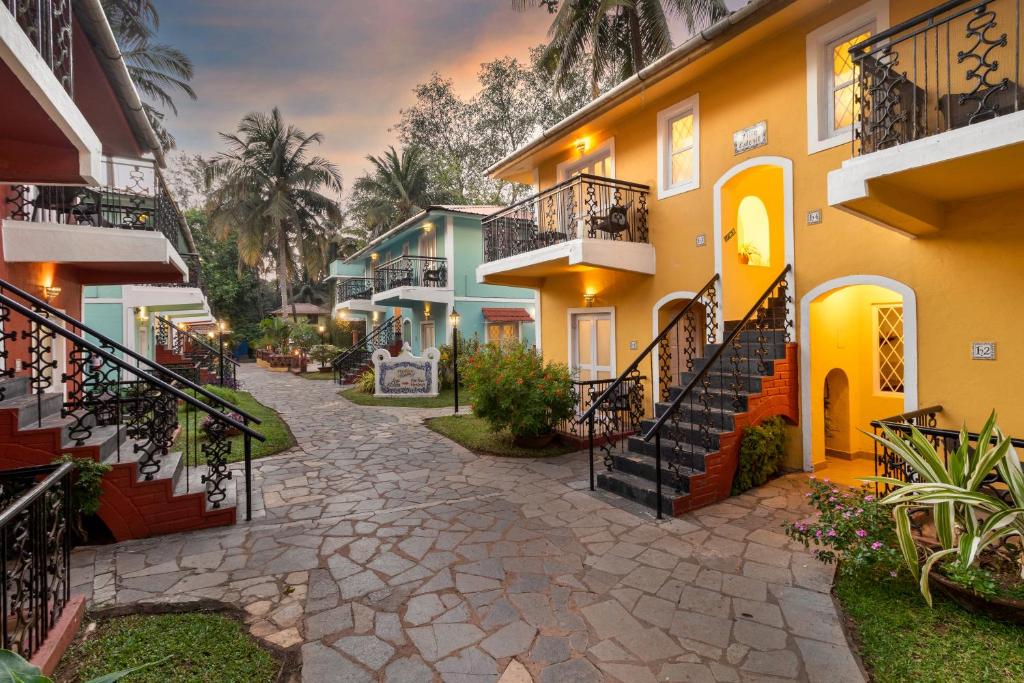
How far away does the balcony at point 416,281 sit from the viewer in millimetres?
17625

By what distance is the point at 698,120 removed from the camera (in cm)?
820

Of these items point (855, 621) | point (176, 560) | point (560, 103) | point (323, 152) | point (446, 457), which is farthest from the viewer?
point (323, 152)

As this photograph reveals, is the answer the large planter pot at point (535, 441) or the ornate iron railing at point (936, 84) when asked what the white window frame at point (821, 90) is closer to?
the ornate iron railing at point (936, 84)

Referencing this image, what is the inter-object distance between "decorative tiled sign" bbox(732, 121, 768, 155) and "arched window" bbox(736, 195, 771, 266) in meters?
1.15

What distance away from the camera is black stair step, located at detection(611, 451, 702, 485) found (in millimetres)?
5672

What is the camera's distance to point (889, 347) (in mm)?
7461

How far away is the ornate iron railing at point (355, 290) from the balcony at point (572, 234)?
48.8 feet

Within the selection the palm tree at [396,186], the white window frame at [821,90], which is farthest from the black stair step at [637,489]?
the palm tree at [396,186]

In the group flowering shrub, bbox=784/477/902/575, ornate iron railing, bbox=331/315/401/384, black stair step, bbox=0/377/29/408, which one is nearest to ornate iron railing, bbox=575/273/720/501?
flowering shrub, bbox=784/477/902/575

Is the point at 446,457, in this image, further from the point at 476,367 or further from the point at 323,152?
the point at 323,152

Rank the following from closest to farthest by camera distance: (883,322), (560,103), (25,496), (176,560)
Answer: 1. (25,496)
2. (176,560)
3. (883,322)
4. (560,103)

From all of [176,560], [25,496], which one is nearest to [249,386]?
[176,560]

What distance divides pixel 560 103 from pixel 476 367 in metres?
19.5

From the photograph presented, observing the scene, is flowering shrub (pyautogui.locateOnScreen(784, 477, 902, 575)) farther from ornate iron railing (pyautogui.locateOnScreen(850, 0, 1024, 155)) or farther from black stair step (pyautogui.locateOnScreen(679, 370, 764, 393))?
ornate iron railing (pyautogui.locateOnScreen(850, 0, 1024, 155))
